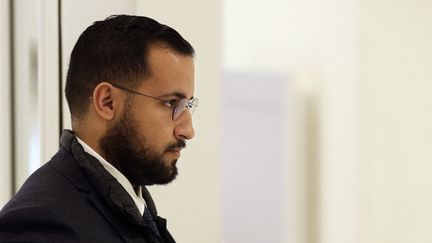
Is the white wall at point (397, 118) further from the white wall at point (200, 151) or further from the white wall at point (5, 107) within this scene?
the white wall at point (5, 107)

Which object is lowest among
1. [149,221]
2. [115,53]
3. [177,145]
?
[149,221]

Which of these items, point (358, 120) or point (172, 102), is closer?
point (172, 102)

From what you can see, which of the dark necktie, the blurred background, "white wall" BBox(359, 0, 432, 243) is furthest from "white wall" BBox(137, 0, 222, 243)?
"white wall" BBox(359, 0, 432, 243)

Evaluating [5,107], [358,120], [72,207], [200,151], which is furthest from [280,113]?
[72,207]

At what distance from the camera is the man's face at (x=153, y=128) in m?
0.80

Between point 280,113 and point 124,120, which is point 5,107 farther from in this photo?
point 280,113

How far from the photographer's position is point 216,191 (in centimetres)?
138

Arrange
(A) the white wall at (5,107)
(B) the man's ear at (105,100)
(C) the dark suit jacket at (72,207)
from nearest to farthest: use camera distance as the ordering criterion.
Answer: (C) the dark suit jacket at (72,207) < (B) the man's ear at (105,100) < (A) the white wall at (5,107)

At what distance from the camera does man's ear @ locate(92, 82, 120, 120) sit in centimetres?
79

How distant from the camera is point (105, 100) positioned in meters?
0.80

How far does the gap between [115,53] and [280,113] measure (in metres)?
1.46

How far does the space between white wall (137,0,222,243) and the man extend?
473 mm

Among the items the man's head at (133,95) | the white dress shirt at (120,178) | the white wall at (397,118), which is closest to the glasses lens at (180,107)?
the man's head at (133,95)

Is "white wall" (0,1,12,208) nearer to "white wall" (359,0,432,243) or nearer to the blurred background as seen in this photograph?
the blurred background
